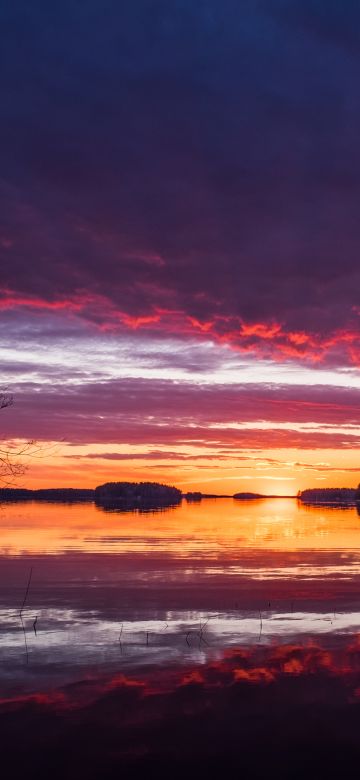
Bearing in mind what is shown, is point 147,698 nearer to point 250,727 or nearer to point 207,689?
point 207,689

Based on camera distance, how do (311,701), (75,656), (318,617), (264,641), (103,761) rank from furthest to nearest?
(318,617) < (264,641) < (75,656) < (311,701) < (103,761)

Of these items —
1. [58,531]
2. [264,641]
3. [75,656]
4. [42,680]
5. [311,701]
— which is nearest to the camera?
[311,701]

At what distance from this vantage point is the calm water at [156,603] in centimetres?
1841

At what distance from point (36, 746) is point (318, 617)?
13.5 metres

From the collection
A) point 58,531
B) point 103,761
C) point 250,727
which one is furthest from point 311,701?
point 58,531

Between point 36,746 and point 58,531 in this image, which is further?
point 58,531

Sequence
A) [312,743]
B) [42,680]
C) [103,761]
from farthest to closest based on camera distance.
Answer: [42,680], [312,743], [103,761]

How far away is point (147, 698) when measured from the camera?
49.3 feet

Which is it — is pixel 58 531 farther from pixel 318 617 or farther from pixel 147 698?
pixel 147 698

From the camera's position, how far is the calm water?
1841 centimetres

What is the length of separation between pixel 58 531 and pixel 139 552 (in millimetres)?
22403

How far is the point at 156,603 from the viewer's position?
2694 centimetres

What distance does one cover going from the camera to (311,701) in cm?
1495

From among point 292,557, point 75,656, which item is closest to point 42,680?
point 75,656
